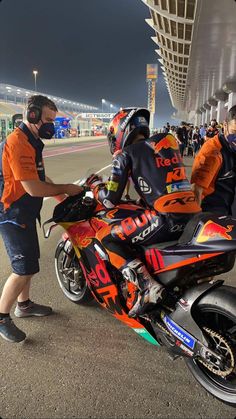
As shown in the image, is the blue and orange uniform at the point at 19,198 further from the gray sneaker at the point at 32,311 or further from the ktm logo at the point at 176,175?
the ktm logo at the point at 176,175

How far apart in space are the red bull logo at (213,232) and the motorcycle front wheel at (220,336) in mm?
407

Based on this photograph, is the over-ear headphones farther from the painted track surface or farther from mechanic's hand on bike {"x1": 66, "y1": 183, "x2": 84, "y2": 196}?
the painted track surface

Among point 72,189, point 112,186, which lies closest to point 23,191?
point 72,189

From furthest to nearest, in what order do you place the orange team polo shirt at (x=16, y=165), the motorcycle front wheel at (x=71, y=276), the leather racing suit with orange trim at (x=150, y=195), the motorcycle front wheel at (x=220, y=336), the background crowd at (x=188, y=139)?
the background crowd at (x=188, y=139) → the motorcycle front wheel at (x=71, y=276) → the orange team polo shirt at (x=16, y=165) → the leather racing suit with orange trim at (x=150, y=195) → the motorcycle front wheel at (x=220, y=336)

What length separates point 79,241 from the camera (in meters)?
3.35

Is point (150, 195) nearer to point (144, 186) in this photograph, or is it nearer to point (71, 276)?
point (144, 186)

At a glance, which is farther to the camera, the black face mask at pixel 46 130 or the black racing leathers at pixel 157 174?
the black face mask at pixel 46 130

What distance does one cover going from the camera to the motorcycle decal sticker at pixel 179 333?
8.12 feet

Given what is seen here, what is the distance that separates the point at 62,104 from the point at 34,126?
121 metres

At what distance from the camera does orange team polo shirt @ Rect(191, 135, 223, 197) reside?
11.5 feet

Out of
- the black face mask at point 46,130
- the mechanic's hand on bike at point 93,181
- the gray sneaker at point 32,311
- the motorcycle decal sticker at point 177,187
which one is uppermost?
the black face mask at point 46,130

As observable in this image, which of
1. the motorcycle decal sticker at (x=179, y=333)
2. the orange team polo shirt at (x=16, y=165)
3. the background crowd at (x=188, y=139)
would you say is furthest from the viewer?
the background crowd at (x=188, y=139)

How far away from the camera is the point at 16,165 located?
3025 mm

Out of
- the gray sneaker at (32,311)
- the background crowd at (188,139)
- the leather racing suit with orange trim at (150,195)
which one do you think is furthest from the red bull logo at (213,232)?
the background crowd at (188,139)
